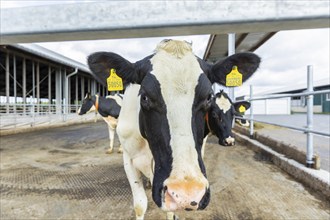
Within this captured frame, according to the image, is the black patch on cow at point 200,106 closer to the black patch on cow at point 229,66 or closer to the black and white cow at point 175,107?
→ the black and white cow at point 175,107

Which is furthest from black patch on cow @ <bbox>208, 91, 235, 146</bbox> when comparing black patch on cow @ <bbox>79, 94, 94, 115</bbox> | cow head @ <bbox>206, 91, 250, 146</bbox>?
black patch on cow @ <bbox>79, 94, 94, 115</bbox>

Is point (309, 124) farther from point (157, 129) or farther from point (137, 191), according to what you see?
point (157, 129)

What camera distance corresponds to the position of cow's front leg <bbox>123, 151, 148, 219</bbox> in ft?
6.84

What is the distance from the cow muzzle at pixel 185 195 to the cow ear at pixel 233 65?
2.75 feet

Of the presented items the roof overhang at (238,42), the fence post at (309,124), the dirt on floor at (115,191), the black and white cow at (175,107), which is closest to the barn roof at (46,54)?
the dirt on floor at (115,191)

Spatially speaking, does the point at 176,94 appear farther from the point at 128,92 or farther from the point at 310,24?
the point at 310,24

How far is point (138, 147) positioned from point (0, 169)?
10.6ft

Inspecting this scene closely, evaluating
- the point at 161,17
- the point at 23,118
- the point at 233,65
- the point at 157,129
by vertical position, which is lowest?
the point at 23,118

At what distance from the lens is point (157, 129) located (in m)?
1.41

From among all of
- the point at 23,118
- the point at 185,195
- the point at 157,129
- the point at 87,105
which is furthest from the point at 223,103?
the point at 23,118

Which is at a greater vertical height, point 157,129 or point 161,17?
point 161,17

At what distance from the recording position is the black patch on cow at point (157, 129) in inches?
50.2

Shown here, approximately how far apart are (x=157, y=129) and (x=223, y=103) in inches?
103

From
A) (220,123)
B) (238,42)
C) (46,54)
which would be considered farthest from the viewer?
(46,54)
